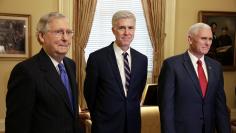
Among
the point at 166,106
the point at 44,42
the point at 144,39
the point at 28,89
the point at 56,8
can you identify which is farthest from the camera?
the point at 144,39

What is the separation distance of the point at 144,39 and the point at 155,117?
3.47 m

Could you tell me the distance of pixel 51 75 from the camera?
196 cm

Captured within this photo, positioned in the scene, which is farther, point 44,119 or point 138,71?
point 138,71

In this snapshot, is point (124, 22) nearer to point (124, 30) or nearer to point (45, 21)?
point (124, 30)

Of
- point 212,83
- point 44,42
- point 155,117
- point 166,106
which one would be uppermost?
point 44,42

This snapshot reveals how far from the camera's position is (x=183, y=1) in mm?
6523

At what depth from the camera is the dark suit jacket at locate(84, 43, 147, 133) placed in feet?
8.89

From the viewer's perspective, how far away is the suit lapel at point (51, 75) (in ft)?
6.35

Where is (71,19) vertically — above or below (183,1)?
below

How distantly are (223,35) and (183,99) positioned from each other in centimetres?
437

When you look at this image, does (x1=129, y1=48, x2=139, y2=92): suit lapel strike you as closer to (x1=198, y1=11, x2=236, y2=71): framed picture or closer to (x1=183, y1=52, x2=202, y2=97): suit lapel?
(x1=183, y1=52, x2=202, y2=97): suit lapel

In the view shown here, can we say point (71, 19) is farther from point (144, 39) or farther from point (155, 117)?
point (155, 117)

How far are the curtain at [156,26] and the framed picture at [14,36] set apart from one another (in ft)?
7.24

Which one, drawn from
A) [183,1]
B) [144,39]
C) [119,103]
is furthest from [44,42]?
[183,1]
